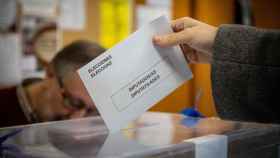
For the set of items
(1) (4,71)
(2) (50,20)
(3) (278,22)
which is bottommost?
(3) (278,22)

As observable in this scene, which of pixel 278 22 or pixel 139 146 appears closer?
pixel 139 146

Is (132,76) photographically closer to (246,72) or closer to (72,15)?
(246,72)

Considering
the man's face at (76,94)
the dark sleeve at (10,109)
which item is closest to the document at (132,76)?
the man's face at (76,94)

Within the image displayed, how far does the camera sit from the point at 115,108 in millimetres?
702

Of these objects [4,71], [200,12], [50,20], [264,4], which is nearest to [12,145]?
[4,71]

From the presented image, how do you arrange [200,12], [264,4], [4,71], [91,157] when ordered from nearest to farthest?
1. [91,157]
2. [4,71]
3. [200,12]
4. [264,4]

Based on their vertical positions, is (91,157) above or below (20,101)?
above

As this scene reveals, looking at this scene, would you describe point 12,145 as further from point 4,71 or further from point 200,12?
point 200,12

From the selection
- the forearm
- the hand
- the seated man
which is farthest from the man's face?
the forearm

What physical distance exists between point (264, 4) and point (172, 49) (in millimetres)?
2442

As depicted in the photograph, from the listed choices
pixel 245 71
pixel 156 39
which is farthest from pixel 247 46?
pixel 156 39

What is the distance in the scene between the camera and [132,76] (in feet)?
2.32

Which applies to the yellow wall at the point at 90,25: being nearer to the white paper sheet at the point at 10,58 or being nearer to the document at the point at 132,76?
the white paper sheet at the point at 10,58

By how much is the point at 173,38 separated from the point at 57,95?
3.15 feet
